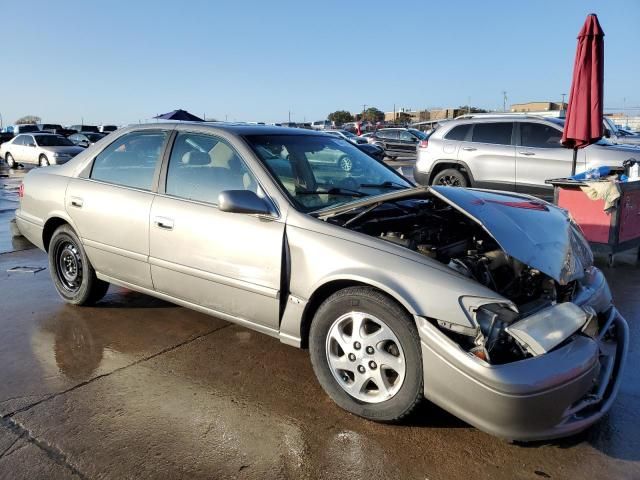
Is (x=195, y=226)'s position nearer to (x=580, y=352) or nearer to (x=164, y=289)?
(x=164, y=289)

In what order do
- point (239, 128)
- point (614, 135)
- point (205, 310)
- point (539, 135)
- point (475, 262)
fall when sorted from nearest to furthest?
point (475, 262)
point (205, 310)
point (239, 128)
point (539, 135)
point (614, 135)

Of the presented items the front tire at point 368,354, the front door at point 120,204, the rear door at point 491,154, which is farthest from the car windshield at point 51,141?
the front tire at point 368,354

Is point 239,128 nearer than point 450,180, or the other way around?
point 239,128

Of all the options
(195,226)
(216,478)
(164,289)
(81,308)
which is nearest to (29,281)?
(81,308)

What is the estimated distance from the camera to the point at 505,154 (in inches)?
360

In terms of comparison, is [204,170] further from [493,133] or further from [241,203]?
[493,133]

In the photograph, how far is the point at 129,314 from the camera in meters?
4.44

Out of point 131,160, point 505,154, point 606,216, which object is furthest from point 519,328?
point 505,154

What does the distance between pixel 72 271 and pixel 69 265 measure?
7cm

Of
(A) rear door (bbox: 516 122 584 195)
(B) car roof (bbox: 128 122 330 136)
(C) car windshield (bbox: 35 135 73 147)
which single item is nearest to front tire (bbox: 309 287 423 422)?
(B) car roof (bbox: 128 122 330 136)

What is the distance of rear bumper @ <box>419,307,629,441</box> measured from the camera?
7.47 ft

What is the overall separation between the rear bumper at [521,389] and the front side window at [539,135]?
7.13m

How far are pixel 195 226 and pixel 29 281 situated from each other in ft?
9.49

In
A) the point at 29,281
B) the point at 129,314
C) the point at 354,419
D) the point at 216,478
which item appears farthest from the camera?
the point at 29,281
